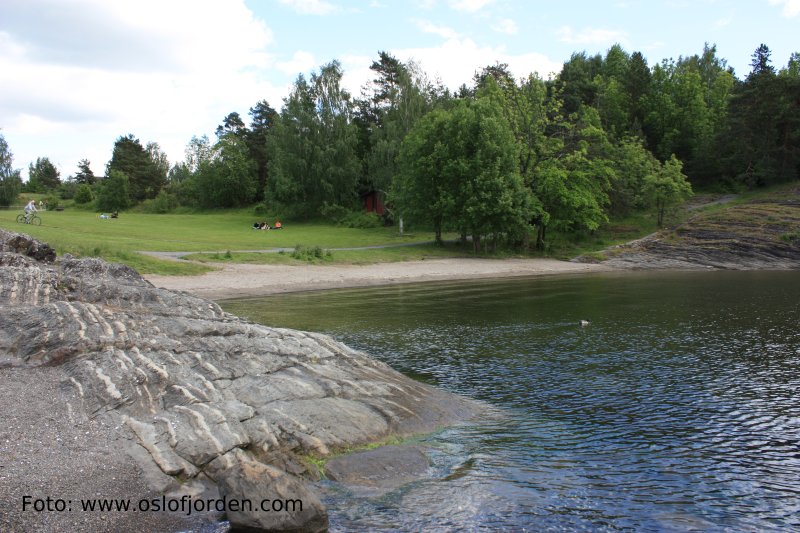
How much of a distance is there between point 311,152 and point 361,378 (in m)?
63.9

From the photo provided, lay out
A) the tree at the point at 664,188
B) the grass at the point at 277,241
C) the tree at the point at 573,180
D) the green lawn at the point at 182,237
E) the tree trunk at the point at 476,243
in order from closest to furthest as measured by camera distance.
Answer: the green lawn at the point at 182,237 < the grass at the point at 277,241 < the tree trunk at the point at 476,243 < the tree at the point at 573,180 < the tree at the point at 664,188

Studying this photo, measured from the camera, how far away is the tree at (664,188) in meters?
58.6

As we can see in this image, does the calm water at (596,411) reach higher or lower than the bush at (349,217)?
lower

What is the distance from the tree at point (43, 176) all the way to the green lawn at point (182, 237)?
198 feet

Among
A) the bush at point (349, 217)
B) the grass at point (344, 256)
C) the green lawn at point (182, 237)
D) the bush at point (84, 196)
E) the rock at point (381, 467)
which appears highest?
the bush at point (84, 196)

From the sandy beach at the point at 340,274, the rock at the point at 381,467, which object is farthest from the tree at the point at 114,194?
the rock at the point at 381,467

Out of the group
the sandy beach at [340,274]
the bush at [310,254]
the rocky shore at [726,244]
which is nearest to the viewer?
the sandy beach at [340,274]

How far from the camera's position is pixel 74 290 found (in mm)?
14109

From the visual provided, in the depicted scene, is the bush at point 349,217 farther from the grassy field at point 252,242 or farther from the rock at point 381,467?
the rock at point 381,467

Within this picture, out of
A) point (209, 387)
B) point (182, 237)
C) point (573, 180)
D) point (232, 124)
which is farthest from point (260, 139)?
point (209, 387)

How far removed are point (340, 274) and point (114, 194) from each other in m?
69.5

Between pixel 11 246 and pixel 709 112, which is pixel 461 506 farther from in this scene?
pixel 709 112

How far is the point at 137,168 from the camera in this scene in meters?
107

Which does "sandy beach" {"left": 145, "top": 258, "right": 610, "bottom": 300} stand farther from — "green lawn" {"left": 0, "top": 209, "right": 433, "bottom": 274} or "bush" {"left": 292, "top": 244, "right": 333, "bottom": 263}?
"green lawn" {"left": 0, "top": 209, "right": 433, "bottom": 274}
